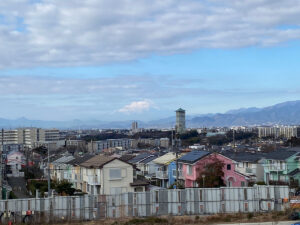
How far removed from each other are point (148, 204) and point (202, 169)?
11392 millimetres

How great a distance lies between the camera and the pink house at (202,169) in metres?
29.8

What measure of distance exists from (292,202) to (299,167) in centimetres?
1399

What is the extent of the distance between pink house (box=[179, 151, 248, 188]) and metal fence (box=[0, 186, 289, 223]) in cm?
1007

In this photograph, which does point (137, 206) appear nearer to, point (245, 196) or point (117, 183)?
point (245, 196)

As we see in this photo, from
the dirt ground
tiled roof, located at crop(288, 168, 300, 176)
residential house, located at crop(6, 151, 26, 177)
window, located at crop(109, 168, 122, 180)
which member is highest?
window, located at crop(109, 168, 122, 180)

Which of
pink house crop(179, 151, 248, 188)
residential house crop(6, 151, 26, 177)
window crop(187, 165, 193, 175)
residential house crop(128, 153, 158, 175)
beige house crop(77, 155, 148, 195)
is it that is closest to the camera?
beige house crop(77, 155, 148, 195)

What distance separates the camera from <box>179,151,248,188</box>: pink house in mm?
29766

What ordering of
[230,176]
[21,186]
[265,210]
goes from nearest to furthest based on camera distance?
[265,210]
[230,176]
[21,186]

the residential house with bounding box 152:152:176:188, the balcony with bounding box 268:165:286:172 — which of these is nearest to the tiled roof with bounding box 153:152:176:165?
the residential house with bounding box 152:152:176:188

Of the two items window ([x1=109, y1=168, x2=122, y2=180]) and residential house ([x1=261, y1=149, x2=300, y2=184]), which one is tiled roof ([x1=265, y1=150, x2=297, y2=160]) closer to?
residential house ([x1=261, y1=149, x2=300, y2=184])

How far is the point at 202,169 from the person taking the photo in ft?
96.4

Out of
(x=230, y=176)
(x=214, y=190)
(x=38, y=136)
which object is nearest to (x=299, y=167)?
(x=230, y=176)

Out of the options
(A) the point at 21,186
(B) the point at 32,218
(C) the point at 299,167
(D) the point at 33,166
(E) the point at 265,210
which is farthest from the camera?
(D) the point at 33,166

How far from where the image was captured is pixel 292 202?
19734 millimetres
